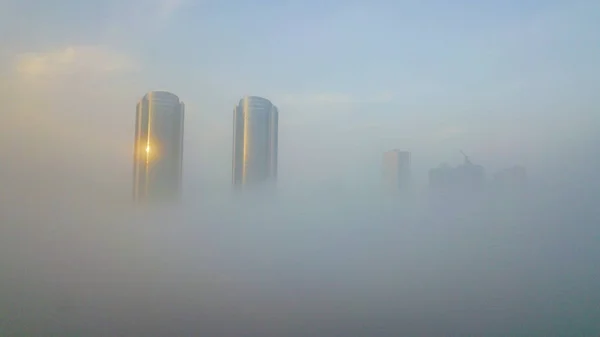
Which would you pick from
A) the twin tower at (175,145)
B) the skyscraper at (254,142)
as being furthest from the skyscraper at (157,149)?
the skyscraper at (254,142)

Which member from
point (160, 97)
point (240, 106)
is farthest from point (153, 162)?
point (240, 106)

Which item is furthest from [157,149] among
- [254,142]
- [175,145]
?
[254,142]

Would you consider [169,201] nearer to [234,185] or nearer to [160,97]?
[234,185]

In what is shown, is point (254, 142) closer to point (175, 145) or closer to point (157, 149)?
point (175, 145)

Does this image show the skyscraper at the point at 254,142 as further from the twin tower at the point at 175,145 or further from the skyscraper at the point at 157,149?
the skyscraper at the point at 157,149

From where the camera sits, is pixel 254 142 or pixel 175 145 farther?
pixel 254 142

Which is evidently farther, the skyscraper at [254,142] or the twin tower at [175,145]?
the skyscraper at [254,142]

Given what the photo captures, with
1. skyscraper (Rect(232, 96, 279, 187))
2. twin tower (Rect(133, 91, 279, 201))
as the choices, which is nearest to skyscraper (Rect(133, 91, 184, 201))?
twin tower (Rect(133, 91, 279, 201))
